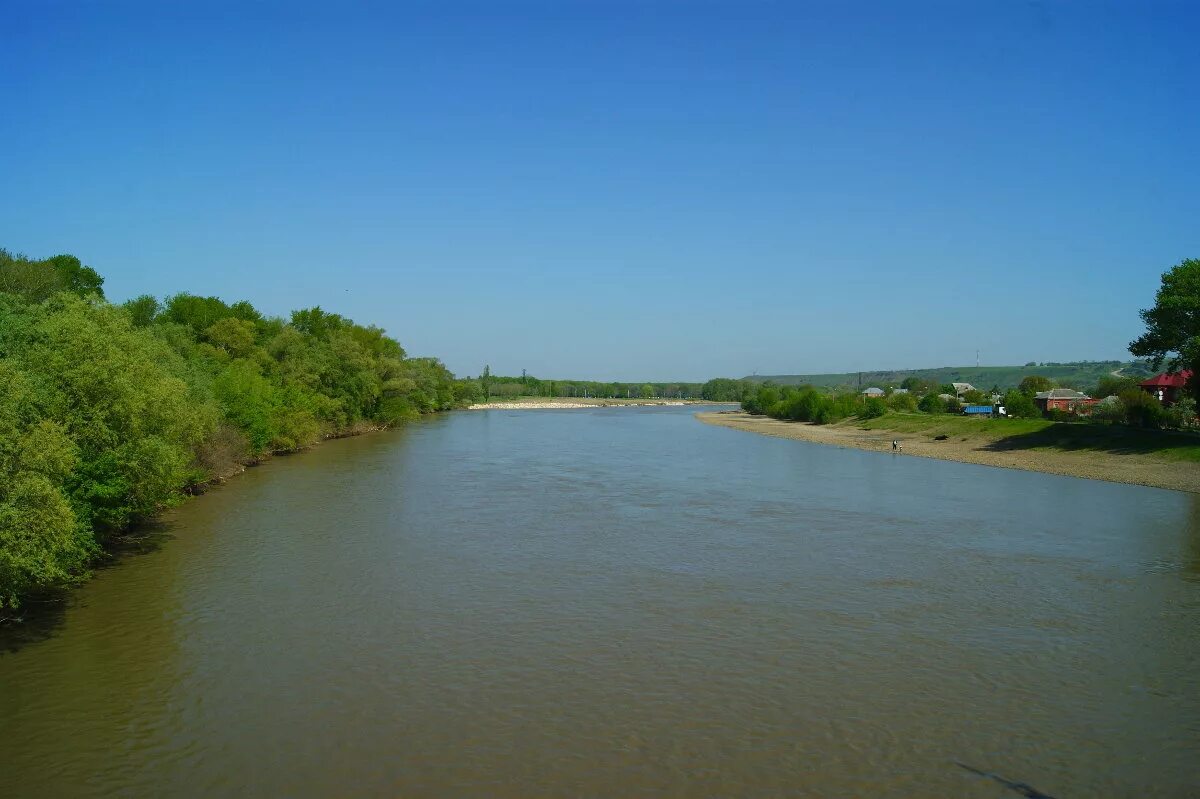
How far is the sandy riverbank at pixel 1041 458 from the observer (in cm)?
3406

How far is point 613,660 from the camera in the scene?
1212cm

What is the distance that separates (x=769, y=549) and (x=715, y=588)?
164 inches

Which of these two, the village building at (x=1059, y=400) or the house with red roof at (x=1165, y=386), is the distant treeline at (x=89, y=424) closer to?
the house with red roof at (x=1165, y=386)

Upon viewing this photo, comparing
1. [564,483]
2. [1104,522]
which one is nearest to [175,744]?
[564,483]

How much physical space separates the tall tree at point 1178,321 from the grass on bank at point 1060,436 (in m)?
3.49

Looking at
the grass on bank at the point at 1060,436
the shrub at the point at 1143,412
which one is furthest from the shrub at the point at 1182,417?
the grass on bank at the point at 1060,436

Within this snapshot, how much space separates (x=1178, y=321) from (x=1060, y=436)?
9928mm

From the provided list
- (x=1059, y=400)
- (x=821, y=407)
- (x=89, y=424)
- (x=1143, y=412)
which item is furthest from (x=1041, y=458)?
(x=1059, y=400)

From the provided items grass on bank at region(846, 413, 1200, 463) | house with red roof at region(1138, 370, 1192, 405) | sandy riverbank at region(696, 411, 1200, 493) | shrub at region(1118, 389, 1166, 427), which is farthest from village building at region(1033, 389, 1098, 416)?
shrub at region(1118, 389, 1166, 427)

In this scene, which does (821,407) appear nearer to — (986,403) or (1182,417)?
(986,403)

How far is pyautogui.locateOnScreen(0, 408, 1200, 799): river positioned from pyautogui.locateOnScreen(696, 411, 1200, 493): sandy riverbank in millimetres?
12637

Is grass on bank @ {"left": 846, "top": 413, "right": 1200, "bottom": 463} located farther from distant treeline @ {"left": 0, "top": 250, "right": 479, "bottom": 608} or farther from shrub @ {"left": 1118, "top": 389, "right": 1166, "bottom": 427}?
distant treeline @ {"left": 0, "top": 250, "right": 479, "bottom": 608}

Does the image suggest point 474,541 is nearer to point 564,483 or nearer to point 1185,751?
point 564,483

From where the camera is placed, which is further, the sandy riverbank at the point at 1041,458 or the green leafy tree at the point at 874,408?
the green leafy tree at the point at 874,408
